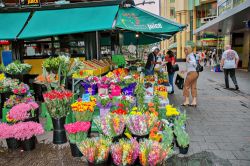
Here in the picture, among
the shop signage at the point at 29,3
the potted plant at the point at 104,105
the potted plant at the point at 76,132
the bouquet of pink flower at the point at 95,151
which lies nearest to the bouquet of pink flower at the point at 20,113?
the potted plant at the point at 76,132

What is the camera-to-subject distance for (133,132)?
156 inches

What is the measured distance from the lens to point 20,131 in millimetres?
4590

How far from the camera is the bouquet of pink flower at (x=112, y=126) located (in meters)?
3.94

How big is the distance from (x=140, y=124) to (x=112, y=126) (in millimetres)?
447

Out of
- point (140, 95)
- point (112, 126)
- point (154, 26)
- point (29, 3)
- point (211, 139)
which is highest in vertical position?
point (29, 3)

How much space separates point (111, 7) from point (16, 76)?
3.38 meters

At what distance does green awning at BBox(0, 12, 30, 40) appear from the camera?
270 inches

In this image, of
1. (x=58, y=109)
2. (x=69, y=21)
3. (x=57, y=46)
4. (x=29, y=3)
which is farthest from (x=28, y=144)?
(x=57, y=46)

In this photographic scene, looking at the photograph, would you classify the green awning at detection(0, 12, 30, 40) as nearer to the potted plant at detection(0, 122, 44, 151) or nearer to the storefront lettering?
the potted plant at detection(0, 122, 44, 151)

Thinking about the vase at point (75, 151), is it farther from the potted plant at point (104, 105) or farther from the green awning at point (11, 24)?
the green awning at point (11, 24)

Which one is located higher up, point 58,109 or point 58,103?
point 58,103

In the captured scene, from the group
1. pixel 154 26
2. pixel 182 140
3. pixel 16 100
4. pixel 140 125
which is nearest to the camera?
pixel 140 125

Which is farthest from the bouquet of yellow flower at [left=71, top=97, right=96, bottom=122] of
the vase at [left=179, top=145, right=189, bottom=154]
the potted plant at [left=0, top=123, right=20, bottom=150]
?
the vase at [left=179, top=145, right=189, bottom=154]

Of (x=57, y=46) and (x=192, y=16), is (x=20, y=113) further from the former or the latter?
(x=192, y=16)
